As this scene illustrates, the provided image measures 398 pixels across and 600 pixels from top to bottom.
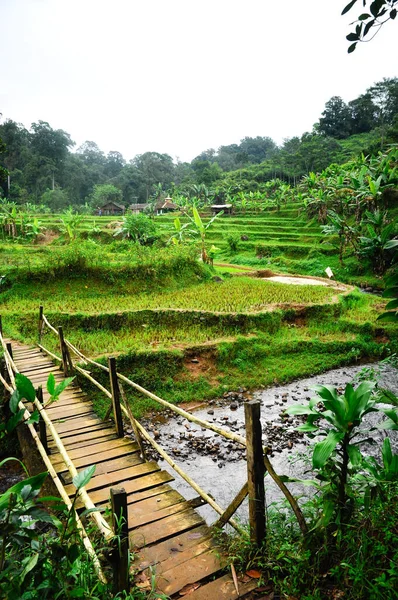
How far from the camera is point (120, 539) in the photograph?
234cm

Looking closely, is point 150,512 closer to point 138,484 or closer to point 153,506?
point 153,506

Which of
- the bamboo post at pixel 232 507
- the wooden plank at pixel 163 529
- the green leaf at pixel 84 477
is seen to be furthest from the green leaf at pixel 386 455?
the green leaf at pixel 84 477

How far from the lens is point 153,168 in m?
65.9

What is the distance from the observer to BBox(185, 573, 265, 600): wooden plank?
8.63ft

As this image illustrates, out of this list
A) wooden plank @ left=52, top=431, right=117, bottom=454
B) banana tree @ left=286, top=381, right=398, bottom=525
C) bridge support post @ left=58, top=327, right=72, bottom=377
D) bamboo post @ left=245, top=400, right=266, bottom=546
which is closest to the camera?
banana tree @ left=286, top=381, right=398, bottom=525

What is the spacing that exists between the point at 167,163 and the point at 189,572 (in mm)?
73636

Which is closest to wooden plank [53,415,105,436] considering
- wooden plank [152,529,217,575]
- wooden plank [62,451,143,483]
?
wooden plank [62,451,143,483]

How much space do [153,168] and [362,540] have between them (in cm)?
6796

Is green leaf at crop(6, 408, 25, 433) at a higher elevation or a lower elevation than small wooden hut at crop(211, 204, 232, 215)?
lower

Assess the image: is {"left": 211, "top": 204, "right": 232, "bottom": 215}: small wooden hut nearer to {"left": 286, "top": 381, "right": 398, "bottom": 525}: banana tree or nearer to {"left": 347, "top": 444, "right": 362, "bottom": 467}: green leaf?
{"left": 286, "top": 381, "right": 398, "bottom": 525}: banana tree

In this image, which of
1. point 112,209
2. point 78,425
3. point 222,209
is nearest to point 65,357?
point 78,425

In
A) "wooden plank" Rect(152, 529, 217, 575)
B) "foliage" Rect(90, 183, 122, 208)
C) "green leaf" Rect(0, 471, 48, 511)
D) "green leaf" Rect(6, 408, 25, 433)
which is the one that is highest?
"foliage" Rect(90, 183, 122, 208)

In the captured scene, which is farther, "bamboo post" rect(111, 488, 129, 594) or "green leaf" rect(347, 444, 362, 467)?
"green leaf" rect(347, 444, 362, 467)

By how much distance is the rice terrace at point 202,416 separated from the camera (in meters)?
2.50
